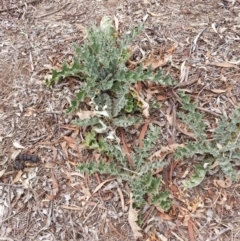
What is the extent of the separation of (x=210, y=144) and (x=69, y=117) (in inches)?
31.4

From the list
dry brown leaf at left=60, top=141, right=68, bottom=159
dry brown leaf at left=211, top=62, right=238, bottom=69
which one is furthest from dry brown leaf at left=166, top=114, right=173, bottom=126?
dry brown leaf at left=60, top=141, right=68, bottom=159

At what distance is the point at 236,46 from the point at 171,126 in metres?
0.72

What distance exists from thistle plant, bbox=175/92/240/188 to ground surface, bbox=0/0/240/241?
8 centimetres

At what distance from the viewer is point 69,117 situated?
2635 millimetres

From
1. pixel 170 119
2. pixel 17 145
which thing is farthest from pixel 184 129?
pixel 17 145

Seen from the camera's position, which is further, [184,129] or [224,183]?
[184,129]

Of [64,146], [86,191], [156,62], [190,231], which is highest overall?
[156,62]

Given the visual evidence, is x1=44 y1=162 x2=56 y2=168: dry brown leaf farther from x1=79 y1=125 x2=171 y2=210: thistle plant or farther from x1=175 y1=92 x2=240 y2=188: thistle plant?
x1=175 y1=92 x2=240 y2=188: thistle plant

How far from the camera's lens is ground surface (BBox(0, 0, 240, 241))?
2.36m

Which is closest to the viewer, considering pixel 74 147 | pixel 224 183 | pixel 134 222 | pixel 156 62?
pixel 134 222

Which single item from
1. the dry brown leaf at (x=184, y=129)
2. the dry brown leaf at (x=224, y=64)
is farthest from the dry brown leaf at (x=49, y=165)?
the dry brown leaf at (x=224, y=64)

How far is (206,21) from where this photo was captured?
3.01m

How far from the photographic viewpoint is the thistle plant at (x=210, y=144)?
2389 millimetres

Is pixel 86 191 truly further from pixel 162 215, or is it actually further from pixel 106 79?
pixel 106 79
